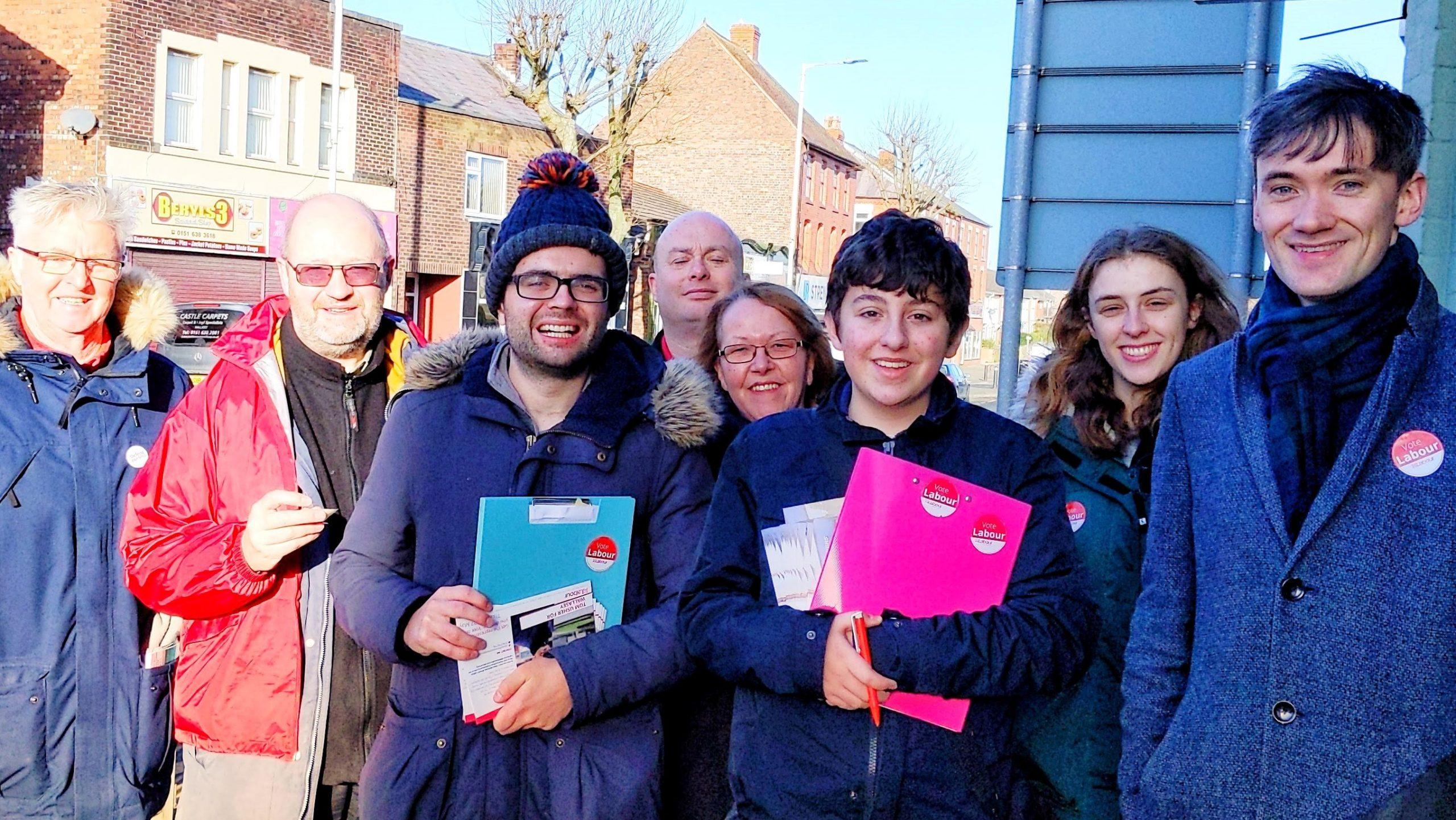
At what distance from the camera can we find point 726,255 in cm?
446

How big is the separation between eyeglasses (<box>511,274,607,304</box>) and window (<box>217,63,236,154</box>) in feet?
72.6

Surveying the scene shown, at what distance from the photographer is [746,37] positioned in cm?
5003

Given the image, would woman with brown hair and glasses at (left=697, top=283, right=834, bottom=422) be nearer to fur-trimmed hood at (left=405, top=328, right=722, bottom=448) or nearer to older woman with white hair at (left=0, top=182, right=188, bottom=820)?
fur-trimmed hood at (left=405, top=328, right=722, bottom=448)

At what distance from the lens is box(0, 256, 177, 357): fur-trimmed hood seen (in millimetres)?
3430

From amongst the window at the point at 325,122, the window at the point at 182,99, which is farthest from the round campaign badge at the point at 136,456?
the window at the point at 325,122

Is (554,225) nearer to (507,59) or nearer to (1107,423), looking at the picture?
(1107,423)

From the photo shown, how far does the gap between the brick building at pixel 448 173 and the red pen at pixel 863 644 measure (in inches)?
928

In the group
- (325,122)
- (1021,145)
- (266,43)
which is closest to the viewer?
(1021,145)

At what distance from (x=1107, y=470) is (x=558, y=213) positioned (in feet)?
4.95

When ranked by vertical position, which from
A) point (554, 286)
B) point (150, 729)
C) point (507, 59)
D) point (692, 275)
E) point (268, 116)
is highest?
point (507, 59)

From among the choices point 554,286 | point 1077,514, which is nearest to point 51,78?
point 554,286

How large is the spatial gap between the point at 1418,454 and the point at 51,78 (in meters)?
23.5

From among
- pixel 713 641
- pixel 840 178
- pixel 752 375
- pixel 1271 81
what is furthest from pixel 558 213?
pixel 840 178

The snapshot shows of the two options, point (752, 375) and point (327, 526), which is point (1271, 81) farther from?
point (327, 526)
